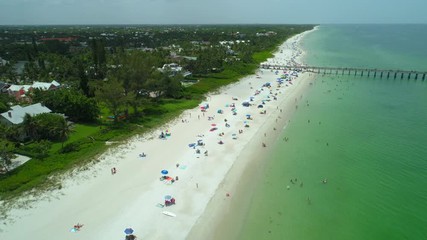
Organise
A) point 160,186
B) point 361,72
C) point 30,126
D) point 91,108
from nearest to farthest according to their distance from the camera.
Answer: point 160,186 < point 30,126 < point 91,108 < point 361,72

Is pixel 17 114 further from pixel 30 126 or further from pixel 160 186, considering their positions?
pixel 160 186

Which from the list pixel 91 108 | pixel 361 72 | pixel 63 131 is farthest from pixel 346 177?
pixel 361 72

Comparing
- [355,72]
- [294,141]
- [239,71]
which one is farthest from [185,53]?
[294,141]

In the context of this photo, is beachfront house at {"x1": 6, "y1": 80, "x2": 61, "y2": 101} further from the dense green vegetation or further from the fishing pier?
the fishing pier

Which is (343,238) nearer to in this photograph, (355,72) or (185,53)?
(355,72)

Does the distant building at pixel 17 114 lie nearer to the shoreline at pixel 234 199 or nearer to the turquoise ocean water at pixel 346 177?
the shoreline at pixel 234 199

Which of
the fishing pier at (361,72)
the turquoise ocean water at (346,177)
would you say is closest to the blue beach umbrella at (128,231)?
the turquoise ocean water at (346,177)
